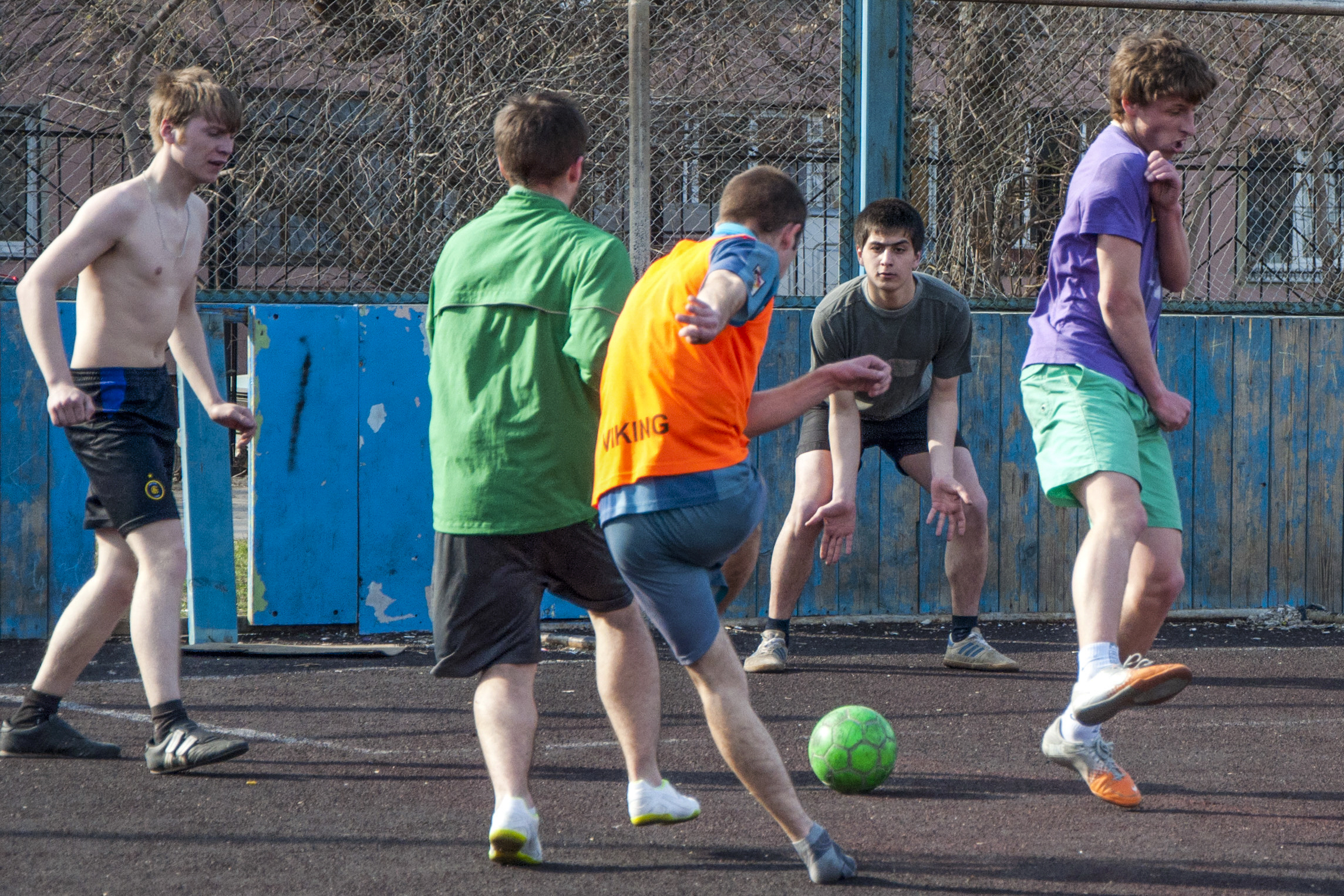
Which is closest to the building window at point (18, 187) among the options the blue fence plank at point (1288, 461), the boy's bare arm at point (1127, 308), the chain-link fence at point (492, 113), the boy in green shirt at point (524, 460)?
the chain-link fence at point (492, 113)

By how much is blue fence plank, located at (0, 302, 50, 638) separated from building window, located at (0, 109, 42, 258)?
493 millimetres

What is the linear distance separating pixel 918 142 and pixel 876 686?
3242mm

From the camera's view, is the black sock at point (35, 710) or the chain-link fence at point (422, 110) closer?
the black sock at point (35, 710)

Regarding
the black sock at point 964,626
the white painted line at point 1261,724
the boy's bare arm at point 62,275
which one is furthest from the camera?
the black sock at point 964,626

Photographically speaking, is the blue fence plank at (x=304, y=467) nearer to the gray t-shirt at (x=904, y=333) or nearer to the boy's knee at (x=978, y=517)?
the gray t-shirt at (x=904, y=333)

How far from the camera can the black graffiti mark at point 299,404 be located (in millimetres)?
6547

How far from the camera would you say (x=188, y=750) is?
4.05 metres

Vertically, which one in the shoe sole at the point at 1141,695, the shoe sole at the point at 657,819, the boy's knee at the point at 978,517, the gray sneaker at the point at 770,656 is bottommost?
the gray sneaker at the point at 770,656

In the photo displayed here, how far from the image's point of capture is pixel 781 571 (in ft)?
19.7

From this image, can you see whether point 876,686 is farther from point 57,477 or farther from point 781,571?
point 57,477

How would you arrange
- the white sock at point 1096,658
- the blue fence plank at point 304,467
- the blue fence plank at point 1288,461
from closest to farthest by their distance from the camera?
the white sock at point 1096,658 < the blue fence plank at point 304,467 < the blue fence plank at point 1288,461

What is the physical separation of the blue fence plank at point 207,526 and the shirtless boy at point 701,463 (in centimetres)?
367

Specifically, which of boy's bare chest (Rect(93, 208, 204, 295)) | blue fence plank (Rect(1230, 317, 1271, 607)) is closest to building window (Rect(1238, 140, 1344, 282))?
blue fence plank (Rect(1230, 317, 1271, 607))

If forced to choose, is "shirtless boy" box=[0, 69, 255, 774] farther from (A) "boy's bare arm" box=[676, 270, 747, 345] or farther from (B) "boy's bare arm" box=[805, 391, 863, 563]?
(B) "boy's bare arm" box=[805, 391, 863, 563]
